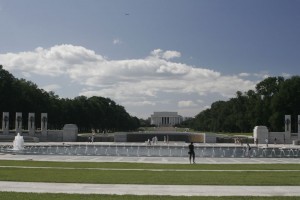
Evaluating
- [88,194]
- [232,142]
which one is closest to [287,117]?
[232,142]

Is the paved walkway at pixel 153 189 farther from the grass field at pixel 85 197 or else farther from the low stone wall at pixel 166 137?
the low stone wall at pixel 166 137

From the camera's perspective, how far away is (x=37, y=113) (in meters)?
98.1

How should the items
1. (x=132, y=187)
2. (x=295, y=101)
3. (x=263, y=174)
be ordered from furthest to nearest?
(x=295, y=101) < (x=263, y=174) < (x=132, y=187)

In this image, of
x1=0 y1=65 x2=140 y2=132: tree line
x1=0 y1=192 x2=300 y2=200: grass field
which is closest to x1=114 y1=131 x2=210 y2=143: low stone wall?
x1=0 y1=65 x2=140 y2=132: tree line

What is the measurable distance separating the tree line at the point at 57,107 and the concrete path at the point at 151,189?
73299 millimetres

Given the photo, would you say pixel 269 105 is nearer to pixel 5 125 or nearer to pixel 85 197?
pixel 5 125

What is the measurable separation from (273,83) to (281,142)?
35.1 meters

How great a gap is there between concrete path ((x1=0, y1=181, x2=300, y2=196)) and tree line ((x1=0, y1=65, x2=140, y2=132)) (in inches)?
2886

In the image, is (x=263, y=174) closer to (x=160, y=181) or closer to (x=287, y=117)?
(x=160, y=181)

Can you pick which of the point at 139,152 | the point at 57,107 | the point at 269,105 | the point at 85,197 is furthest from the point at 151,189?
the point at 57,107

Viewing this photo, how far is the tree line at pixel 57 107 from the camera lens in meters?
88.9

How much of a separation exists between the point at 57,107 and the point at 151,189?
99.4m

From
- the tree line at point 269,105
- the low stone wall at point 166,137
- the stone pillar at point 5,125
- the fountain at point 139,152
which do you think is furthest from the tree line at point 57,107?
the tree line at point 269,105

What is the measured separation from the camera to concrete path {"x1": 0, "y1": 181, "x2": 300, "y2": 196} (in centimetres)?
1605
